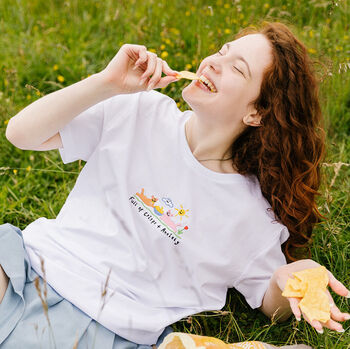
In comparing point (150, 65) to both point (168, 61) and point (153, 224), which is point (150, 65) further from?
point (168, 61)

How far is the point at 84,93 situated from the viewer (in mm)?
1787

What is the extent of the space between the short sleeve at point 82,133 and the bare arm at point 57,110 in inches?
2.6

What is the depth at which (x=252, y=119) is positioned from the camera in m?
1.87

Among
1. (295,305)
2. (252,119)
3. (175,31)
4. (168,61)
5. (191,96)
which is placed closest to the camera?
(295,305)

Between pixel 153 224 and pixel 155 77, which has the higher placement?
pixel 155 77

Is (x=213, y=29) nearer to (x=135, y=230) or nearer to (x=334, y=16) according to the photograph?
(x=334, y=16)

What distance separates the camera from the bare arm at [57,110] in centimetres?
179

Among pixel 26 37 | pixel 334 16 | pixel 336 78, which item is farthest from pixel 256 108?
pixel 26 37

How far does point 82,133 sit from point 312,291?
1004mm

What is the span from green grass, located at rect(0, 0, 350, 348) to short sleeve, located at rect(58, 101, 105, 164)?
1.83 feet

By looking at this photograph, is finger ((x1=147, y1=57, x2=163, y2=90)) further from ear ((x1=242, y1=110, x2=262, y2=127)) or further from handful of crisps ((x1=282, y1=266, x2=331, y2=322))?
handful of crisps ((x1=282, y1=266, x2=331, y2=322))

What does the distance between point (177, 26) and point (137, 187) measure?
171 centimetres

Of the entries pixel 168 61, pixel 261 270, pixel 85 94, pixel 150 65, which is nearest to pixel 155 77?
pixel 150 65

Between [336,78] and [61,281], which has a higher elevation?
[336,78]
